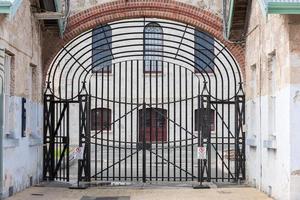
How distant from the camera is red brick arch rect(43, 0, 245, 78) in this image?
1927 centimetres

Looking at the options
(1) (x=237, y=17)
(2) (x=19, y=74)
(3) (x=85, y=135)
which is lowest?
(3) (x=85, y=135)

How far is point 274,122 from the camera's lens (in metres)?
15.3

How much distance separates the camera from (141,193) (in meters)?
16.6

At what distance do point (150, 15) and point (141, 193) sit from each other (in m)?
5.58

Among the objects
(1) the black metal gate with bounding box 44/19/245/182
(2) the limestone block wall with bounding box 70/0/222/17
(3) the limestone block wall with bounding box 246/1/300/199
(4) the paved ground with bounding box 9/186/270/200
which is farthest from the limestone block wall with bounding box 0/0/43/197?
(3) the limestone block wall with bounding box 246/1/300/199

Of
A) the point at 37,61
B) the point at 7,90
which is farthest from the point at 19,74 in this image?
the point at 37,61

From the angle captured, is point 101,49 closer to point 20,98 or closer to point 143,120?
point 143,120

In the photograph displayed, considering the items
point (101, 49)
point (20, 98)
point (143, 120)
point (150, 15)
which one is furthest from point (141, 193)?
point (101, 49)

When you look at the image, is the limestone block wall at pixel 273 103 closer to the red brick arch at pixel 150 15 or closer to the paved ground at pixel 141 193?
the paved ground at pixel 141 193

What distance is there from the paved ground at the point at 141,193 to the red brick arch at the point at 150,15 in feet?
13.5

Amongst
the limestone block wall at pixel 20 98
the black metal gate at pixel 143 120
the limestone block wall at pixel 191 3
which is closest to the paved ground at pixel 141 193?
the limestone block wall at pixel 20 98

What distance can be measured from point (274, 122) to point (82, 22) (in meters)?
6.92

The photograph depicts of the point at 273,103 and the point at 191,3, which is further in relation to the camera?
the point at 191,3

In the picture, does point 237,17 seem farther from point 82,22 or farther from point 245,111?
point 82,22
